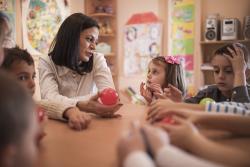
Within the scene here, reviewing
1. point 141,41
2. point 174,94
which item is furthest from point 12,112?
point 141,41

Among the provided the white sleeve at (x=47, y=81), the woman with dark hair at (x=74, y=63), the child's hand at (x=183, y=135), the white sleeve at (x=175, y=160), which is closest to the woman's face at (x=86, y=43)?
the woman with dark hair at (x=74, y=63)

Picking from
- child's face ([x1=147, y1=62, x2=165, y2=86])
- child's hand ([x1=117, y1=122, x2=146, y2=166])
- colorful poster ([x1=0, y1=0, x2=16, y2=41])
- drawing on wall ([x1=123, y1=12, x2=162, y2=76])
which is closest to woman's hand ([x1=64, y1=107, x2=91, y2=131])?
child's hand ([x1=117, y1=122, x2=146, y2=166])

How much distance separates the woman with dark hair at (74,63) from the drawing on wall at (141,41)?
2278mm

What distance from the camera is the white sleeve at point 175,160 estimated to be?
499 mm

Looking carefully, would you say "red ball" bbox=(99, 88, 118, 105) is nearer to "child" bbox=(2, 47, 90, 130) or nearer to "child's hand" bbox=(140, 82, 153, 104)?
"child" bbox=(2, 47, 90, 130)

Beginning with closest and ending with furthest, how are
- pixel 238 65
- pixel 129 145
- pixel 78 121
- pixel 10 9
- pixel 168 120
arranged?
pixel 129 145 < pixel 168 120 < pixel 78 121 < pixel 238 65 < pixel 10 9

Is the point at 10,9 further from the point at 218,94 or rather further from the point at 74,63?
the point at 218,94

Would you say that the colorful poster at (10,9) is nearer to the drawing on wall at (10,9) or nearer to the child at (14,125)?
the drawing on wall at (10,9)

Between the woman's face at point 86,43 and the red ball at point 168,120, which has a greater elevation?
the woman's face at point 86,43

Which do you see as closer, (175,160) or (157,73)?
(175,160)

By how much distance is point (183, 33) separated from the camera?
3.81 metres

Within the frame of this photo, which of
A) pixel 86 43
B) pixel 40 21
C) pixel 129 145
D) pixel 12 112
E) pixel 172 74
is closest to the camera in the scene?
pixel 12 112

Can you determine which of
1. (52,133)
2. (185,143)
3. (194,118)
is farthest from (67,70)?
(185,143)

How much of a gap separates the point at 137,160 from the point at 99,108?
2.13 ft
